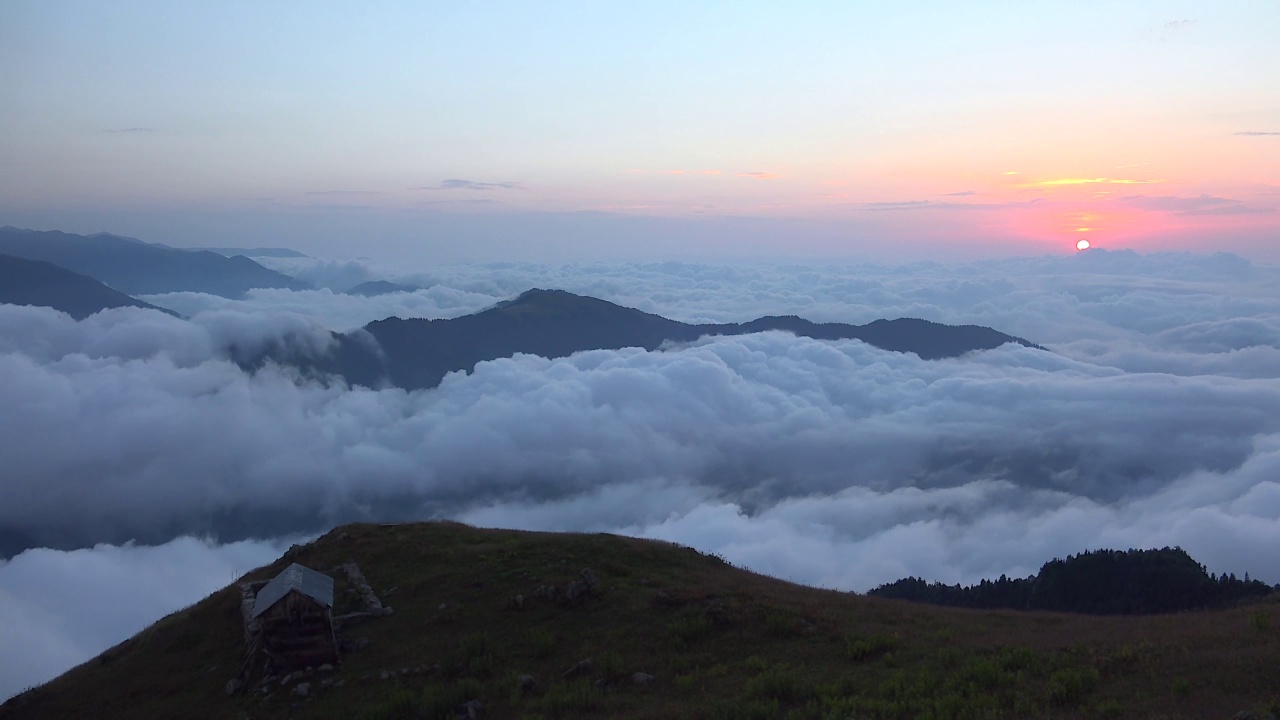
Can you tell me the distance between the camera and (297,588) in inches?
982

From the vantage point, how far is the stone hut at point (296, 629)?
24.2m

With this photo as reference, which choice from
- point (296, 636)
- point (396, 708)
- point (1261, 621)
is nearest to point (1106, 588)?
point (1261, 621)

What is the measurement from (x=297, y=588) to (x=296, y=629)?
129cm

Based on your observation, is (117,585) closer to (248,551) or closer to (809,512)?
(248,551)

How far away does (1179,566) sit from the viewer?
53.0m

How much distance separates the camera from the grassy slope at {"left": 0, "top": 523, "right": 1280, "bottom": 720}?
49.0ft

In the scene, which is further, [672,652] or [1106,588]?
[1106,588]

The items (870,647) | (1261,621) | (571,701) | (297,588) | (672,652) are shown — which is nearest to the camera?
(1261,621)

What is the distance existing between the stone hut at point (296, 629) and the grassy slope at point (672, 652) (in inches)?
34.9

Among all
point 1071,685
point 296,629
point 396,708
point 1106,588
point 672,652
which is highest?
point 1071,685

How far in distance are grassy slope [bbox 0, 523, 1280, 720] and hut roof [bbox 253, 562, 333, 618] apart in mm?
1902

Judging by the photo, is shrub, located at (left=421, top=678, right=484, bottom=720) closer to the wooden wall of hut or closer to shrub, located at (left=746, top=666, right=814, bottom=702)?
the wooden wall of hut

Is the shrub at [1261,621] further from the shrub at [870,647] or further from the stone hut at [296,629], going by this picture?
the stone hut at [296,629]

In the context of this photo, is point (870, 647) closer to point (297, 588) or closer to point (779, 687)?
point (779, 687)
